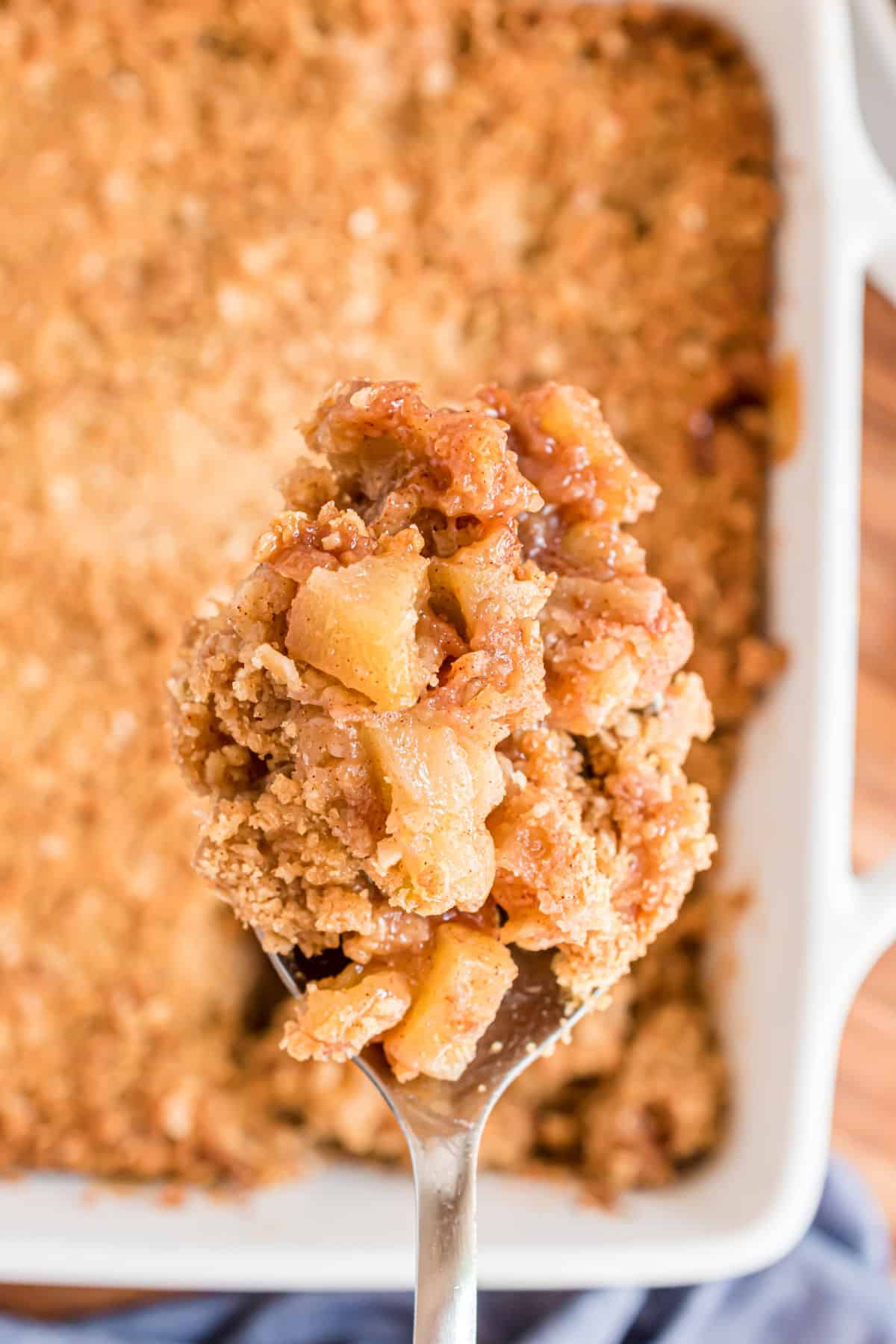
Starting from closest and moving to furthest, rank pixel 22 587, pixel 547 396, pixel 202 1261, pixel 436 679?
pixel 436 679 < pixel 547 396 < pixel 202 1261 < pixel 22 587

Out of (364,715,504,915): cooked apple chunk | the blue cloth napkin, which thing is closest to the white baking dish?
the blue cloth napkin

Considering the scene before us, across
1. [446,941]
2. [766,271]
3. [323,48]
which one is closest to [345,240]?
[323,48]

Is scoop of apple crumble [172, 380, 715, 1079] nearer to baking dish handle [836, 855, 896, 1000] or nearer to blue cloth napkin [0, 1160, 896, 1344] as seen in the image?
baking dish handle [836, 855, 896, 1000]

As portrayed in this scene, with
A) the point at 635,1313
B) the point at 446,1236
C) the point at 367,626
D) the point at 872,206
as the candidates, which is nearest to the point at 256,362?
the point at 872,206

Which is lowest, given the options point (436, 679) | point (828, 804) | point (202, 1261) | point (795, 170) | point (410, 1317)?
point (410, 1317)

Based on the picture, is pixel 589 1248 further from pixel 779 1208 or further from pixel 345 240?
pixel 345 240

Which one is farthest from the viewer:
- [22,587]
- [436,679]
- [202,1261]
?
[22,587]

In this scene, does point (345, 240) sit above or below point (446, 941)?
above
